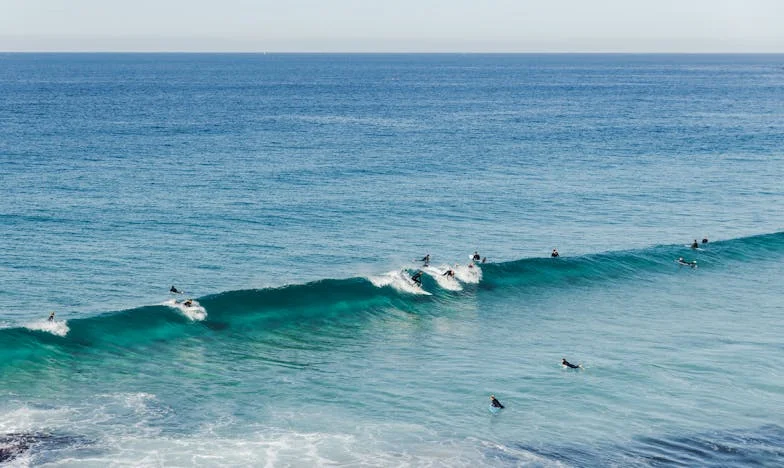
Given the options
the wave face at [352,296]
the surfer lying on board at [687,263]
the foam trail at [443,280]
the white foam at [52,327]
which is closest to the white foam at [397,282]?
the wave face at [352,296]

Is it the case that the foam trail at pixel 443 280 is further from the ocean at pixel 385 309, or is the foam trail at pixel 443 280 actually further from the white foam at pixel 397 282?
the white foam at pixel 397 282

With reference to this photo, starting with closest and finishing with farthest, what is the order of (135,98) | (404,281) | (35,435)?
1. (35,435)
2. (404,281)
3. (135,98)

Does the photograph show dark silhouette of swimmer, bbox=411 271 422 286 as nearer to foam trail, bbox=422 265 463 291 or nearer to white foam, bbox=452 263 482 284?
foam trail, bbox=422 265 463 291

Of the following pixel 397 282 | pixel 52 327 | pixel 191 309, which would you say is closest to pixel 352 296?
pixel 397 282

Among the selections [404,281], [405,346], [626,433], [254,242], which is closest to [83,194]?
[254,242]

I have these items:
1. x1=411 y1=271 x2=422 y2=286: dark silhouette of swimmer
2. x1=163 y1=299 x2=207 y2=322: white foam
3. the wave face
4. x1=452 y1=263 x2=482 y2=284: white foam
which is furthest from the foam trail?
x1=163 y1=299 x2=207 y2=322: white foam

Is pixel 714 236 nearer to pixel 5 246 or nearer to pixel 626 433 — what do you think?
pixel 626 433
